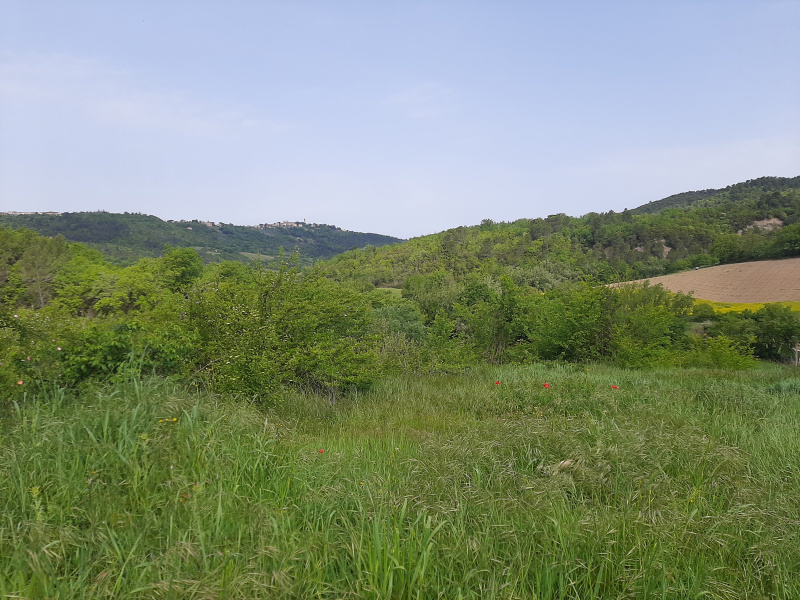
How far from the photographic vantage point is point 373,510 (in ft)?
9.17

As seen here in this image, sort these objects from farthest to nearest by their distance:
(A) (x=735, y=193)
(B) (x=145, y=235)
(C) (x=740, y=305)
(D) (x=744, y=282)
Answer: (B) (x=145, y=235)
(A) (x=735, y=193)
(D) (x=744, y=282)
(C) (x=740, y=305)

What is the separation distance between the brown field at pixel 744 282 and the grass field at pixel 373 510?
37.2 m

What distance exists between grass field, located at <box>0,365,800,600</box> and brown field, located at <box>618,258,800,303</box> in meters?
37.2

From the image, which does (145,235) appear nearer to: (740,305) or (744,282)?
(740,305)

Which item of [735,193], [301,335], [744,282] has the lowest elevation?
[744,282]

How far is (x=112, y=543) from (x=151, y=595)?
1.74ft

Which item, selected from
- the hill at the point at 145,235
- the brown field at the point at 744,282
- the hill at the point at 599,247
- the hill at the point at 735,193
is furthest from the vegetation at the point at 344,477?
the hill at the point at 735,193

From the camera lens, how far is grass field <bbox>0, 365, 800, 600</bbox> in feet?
6.85

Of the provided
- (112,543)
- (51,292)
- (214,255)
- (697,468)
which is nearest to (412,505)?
(112,543)

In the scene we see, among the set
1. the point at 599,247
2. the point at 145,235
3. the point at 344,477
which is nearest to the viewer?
the point at 344,477

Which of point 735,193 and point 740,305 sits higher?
point 735,193

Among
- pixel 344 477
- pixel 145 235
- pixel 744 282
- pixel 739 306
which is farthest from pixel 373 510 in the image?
pixel 145 235

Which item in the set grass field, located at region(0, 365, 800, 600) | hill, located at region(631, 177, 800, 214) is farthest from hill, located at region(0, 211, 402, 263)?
hill, located at region(631, 177, 800, 214)

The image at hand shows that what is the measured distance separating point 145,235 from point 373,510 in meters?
116
